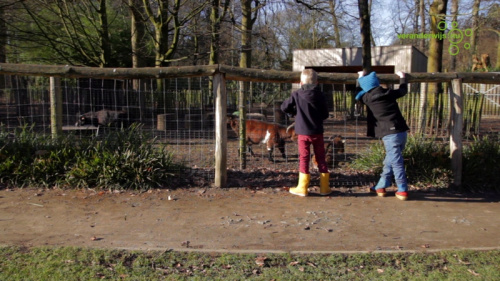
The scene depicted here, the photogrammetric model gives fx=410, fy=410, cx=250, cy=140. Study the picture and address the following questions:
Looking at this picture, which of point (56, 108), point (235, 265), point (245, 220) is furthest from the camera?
point (56, 108)

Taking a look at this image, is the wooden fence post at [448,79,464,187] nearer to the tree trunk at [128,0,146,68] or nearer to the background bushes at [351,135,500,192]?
the background bushes at [351,135,500,192]

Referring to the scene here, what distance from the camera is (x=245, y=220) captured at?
500 cm

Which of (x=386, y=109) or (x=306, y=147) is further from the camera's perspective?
(x=306, y=147)

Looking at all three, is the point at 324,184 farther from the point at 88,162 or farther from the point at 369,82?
the point at 88,162

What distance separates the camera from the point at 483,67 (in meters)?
28.8

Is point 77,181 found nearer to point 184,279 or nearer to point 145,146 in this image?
point 145,146

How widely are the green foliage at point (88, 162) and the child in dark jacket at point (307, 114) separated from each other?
2.05 meters

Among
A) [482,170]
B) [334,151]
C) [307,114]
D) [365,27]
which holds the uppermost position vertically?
[365,27]

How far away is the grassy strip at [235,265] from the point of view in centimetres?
352

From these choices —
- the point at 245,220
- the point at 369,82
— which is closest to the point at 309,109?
the point at 369,82

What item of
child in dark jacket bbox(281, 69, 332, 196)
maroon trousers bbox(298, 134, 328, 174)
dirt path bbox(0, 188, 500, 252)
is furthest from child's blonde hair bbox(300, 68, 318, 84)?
dirt path bbox(0, 188, 500, 252)

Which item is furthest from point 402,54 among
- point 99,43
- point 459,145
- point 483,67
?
point 459,145

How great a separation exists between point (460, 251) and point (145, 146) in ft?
14.7

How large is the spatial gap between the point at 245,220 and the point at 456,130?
12.1ft
